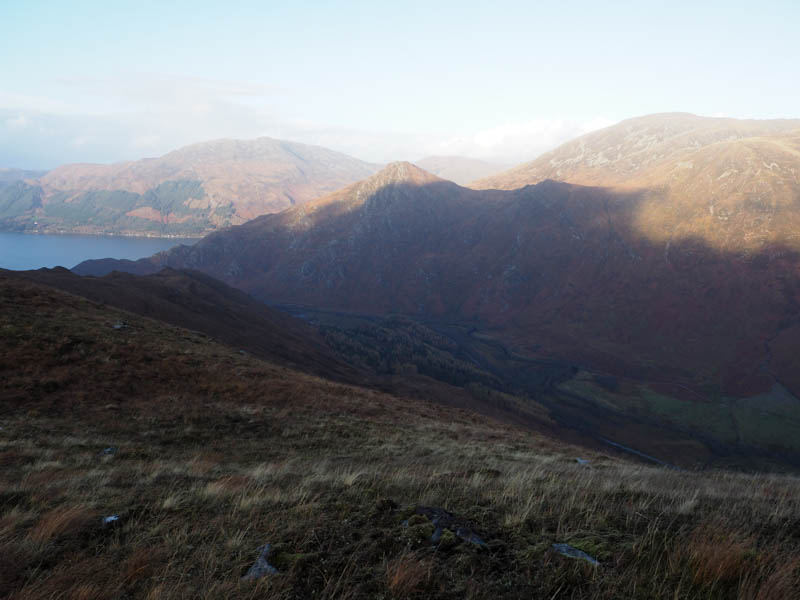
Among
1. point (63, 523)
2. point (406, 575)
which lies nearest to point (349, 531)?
point (406, 575)

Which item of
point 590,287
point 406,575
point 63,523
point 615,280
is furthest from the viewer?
point 590,287

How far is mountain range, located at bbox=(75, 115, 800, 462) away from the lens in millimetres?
87750

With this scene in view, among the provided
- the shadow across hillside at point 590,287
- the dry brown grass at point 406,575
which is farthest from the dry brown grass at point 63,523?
the shadow across hillside at point 590,287

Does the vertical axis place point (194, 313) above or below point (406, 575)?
below

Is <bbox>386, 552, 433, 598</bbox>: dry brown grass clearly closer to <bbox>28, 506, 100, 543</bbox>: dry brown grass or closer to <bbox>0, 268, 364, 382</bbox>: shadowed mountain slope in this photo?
<bbox>28, 506, 100, 543</bbox>: dry brown grass

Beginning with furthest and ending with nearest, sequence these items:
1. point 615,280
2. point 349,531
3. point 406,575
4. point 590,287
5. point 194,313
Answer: point 590,287 → point 615,280 → point 194,313 → point 349,531 → point 406,575

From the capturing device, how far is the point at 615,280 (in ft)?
433

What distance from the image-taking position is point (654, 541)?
478 centimetres

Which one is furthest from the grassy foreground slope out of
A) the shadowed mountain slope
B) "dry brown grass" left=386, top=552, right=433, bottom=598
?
the shadowed mountain slope

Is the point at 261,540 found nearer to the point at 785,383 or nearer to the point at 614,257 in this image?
the point at 785,383

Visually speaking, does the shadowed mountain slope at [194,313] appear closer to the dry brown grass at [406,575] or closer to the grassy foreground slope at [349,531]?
the grassy foreground slope at [349,531]

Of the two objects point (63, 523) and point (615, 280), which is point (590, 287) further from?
point (63, 523)

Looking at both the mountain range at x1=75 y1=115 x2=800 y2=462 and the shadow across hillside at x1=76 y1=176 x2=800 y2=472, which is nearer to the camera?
the mountain range at x1=75 y1=115 x2=800 y2=462

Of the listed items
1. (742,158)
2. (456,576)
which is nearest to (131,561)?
(456,576)
